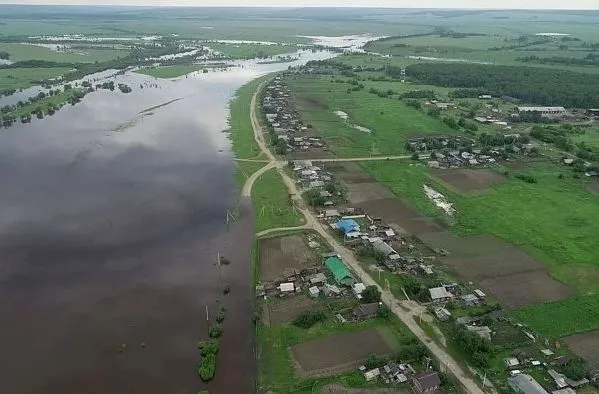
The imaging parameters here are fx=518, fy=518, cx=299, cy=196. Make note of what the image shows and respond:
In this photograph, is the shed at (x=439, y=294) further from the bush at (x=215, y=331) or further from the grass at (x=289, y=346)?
the bush at (x=215, y=331)

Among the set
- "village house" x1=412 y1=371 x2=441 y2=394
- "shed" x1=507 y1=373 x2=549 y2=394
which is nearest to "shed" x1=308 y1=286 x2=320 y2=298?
"village house" x1=412 y1=371 x2=441 y2=394

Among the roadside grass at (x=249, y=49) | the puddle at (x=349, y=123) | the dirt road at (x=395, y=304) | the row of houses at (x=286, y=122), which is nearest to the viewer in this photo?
the dirt road at (x=395, y=304)

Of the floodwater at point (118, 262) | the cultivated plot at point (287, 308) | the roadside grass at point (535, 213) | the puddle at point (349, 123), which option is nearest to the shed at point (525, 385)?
the roadside grass at point (535, 213)

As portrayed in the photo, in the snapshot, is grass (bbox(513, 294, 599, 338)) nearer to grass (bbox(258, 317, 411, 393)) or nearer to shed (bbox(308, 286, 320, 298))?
grass (bbox(258, 317, 411, 393))

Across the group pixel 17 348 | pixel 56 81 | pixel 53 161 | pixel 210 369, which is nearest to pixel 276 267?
pixel 210 369

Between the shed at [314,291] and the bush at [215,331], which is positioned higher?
the shed at [314,291]

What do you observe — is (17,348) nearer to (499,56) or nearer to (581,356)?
(581,356)

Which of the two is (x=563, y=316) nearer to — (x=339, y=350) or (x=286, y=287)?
(x=339, y=350)
